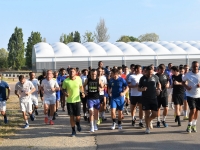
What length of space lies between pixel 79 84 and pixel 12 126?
3.21 m

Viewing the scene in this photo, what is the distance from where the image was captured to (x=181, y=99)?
10250 mm

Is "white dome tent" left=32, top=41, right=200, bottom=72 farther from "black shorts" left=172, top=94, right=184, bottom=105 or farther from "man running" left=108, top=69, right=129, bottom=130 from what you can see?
"man running" left=108, top=69, right=129, bottom=130

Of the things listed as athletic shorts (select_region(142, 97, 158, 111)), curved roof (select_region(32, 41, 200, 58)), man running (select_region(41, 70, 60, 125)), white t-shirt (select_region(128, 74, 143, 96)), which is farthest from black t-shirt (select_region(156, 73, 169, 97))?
curved roof (select_region(32, 41, 200, 58))

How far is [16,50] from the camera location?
68938mm

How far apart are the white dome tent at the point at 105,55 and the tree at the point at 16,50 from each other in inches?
1084

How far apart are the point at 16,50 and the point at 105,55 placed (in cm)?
3549

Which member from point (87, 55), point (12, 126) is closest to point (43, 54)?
point (87, 55)

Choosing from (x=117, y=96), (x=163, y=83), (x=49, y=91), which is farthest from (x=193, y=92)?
(x=49, y=91)

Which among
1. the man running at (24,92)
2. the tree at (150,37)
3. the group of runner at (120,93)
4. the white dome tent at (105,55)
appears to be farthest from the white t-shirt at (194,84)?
the tree at (150,37)

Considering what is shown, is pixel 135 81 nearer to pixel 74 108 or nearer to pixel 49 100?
pixel 74 108

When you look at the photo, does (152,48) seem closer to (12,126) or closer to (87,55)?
(87,55)

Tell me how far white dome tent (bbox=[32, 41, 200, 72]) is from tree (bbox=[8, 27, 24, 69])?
1084 inches

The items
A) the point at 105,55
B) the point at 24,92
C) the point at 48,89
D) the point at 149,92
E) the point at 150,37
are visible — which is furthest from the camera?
the point at 150,37

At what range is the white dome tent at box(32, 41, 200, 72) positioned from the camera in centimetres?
3803
